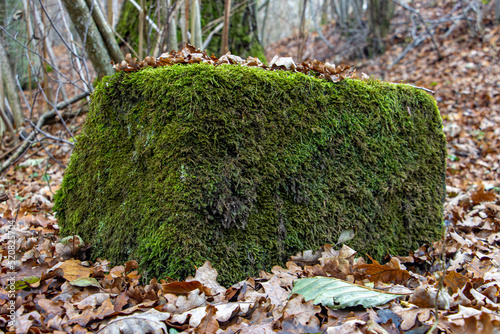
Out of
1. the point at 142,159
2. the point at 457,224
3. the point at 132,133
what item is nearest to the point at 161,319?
the point at 142,159

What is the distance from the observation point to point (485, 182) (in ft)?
14.0

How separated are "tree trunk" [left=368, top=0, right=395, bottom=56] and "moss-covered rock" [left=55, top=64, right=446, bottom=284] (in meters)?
8.20

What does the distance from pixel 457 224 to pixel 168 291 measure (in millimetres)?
2932

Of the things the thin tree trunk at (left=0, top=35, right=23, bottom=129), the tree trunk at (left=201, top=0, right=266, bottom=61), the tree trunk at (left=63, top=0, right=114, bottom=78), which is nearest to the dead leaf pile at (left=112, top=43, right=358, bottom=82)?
the tree trunk at (left=63, top=0, right=114, bottom=78)

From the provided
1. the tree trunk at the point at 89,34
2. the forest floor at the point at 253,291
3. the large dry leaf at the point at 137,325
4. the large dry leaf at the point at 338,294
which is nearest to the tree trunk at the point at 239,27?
the tree trunk at the point at 89,34

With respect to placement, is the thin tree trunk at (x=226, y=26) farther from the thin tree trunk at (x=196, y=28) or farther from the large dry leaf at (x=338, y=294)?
the large dry leaf at (x=338, y=294)

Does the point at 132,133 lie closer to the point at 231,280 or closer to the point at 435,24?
the point at 231,280

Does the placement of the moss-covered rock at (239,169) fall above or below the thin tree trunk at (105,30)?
below

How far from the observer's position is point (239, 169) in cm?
199

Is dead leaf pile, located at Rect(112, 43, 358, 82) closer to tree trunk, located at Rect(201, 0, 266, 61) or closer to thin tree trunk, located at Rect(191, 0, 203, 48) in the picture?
thin tree trunk, located at Rect(191, 0, 203, 48)

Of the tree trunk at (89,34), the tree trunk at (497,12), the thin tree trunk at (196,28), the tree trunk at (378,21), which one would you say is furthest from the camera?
the tree trunk at (378,21)

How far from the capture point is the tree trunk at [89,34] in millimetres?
3373

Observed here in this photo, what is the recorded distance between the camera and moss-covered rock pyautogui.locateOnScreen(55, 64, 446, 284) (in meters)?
1.89

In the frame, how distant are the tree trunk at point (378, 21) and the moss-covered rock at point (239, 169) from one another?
26.9 ft
